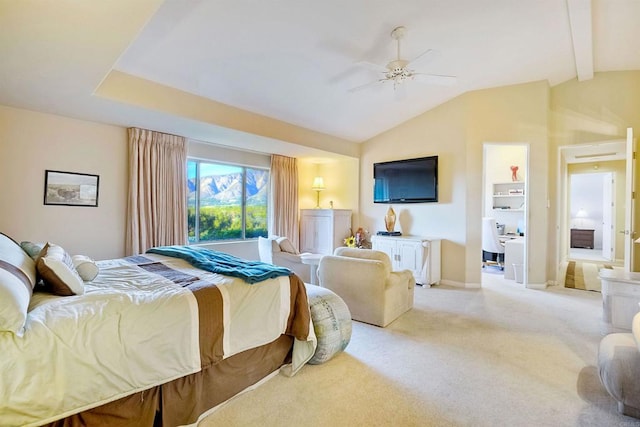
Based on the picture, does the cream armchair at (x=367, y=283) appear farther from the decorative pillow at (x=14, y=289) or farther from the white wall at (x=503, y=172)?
the white wall at (x=503, y=172)

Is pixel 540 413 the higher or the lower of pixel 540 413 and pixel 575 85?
the lower

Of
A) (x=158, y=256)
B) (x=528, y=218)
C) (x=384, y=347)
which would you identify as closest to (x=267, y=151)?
(x=158, y=256)

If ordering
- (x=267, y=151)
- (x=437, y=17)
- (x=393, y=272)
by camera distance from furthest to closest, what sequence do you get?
(x=267, y=151)
(x=393, y=272)
(x=437, y=17)

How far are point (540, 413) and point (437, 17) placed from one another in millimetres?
3365

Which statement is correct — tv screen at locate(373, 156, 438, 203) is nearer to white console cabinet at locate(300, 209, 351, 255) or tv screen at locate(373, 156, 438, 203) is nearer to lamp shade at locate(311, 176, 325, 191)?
white console cabinet at locate(300, 209, 351, 255)

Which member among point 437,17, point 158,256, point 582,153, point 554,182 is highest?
point 437,17

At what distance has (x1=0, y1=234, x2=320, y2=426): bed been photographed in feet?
4.36

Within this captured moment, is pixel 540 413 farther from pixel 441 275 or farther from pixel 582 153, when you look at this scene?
pixel 582 153

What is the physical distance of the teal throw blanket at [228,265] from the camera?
216 cm

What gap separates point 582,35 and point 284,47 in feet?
11.3

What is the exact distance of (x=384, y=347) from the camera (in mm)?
2781

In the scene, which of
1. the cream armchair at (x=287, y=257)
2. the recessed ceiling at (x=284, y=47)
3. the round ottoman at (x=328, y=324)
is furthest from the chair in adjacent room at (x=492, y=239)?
the round ottoman at (x=328, y=324)

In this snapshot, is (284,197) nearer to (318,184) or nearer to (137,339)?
(318,184)

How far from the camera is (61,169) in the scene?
3.69 m
